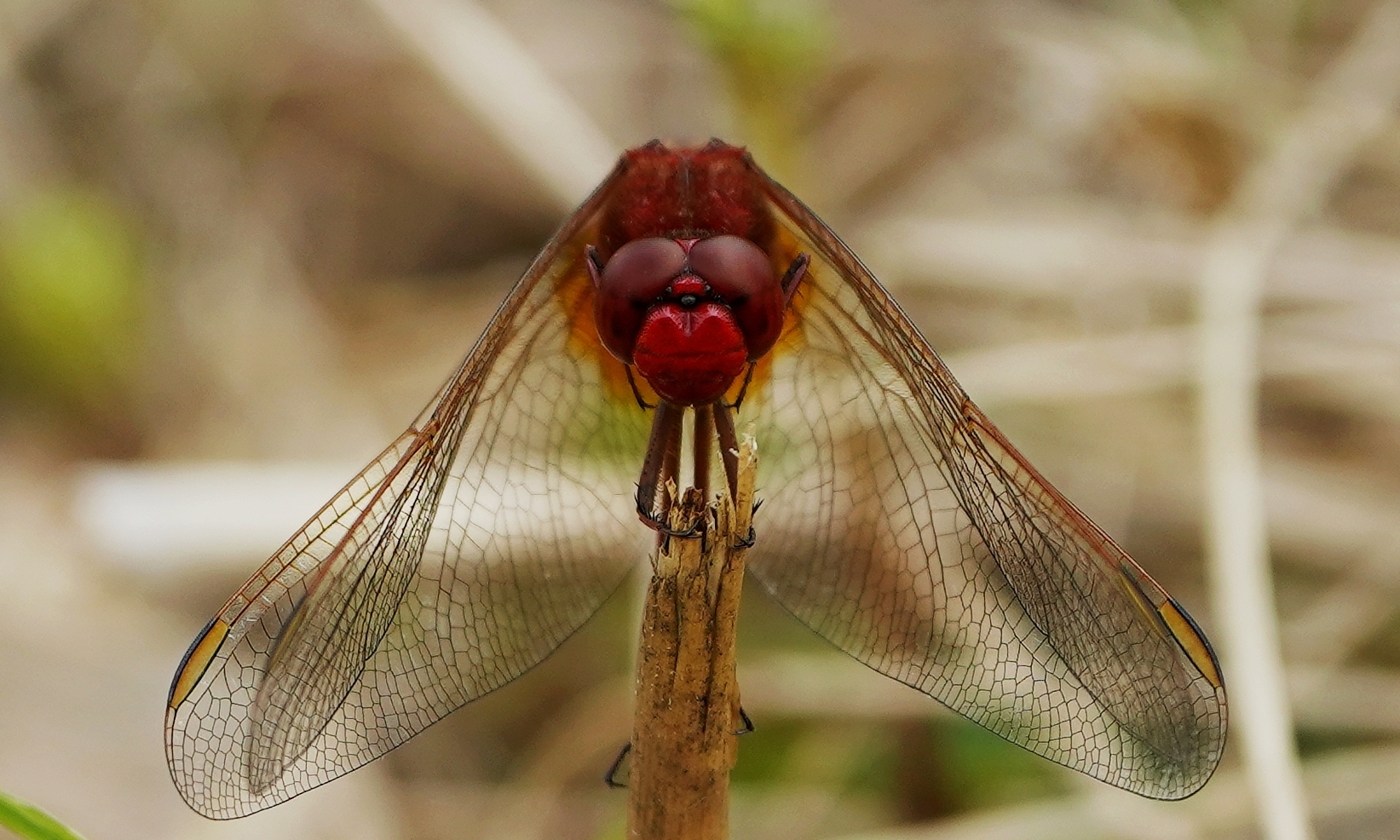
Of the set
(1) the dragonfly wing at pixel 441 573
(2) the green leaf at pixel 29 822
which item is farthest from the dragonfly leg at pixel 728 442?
(2) the green leaf at pixel 29 822

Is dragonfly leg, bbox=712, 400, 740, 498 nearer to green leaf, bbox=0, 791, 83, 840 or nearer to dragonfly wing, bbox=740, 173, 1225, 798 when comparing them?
dragonfly wing, bbox=740, 173, 1225, 798

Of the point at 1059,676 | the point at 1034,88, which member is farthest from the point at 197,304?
the point at 1059,676

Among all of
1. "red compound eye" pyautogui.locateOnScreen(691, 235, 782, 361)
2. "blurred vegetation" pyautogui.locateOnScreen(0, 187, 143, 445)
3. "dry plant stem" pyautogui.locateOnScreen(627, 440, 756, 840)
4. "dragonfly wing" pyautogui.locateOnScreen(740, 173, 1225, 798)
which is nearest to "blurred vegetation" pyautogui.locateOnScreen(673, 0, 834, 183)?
"dragonfly wing" pyautogui.locateOnScreen(740, 173, 1225, 798)

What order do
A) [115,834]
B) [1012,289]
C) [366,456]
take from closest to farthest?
[115,834]
[366,456]
[1012,289]

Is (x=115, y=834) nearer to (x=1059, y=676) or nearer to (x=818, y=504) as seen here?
(x=818, y=504)

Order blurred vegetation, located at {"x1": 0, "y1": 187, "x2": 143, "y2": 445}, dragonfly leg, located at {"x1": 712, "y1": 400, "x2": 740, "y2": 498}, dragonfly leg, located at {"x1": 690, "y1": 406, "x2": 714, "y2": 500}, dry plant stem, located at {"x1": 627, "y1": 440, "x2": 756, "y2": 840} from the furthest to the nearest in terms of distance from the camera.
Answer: blurred vegetation, located at {"x1": 0, "y1": 187, "x2": 143, "y2": 445}
dragonfly leg, located at {"x1": 690, "y1": 406, "x2": 714, "y2": 500}
dragonfly leg, located at {"x1": 712, "y1": 400, "x2": 740, "y2": 498}
dry plant stem, located at {"x1": 627, "y1": 440, "x2": 756, "y2": 840}

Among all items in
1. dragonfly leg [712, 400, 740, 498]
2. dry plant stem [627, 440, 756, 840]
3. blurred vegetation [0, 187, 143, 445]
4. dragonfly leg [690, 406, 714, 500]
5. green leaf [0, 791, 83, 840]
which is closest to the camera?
green leaf [0, 791, 83, 840]
